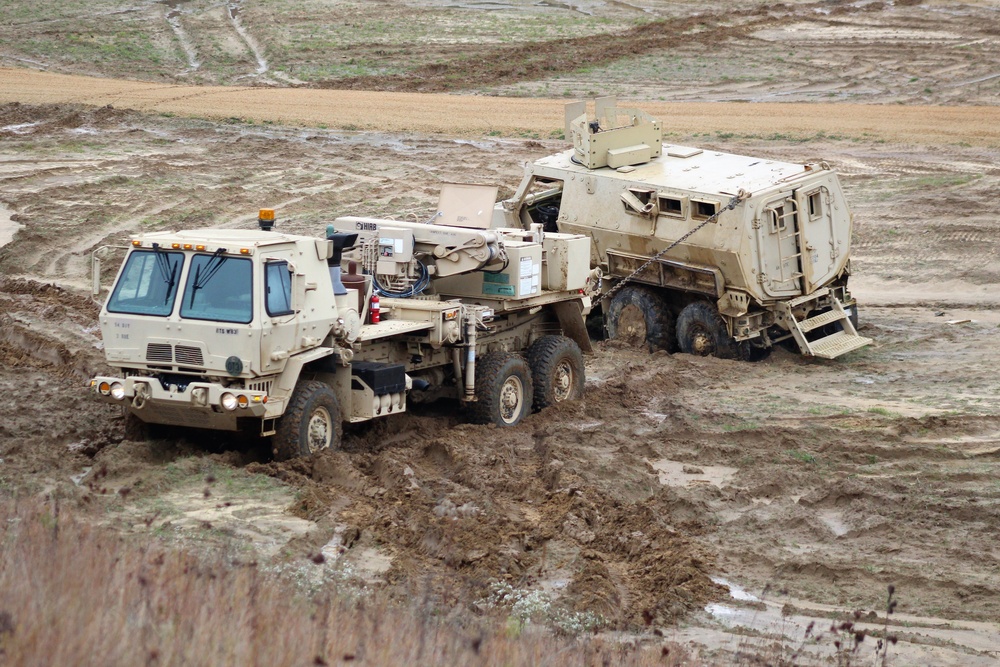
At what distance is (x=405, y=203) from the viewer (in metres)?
25.6

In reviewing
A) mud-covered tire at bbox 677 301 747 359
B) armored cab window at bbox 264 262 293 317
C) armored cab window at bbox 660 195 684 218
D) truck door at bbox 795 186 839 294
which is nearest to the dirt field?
mud-covered tire at bbox 677 301 747 359

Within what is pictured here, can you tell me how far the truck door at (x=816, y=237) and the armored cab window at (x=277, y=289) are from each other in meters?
8.15

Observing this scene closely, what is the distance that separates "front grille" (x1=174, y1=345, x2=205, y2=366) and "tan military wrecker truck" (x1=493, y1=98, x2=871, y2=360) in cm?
701

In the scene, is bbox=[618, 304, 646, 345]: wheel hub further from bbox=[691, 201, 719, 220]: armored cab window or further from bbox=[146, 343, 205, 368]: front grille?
bbox=[146, 343, 205, 368]: front grille

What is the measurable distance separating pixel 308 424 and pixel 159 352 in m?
1.28

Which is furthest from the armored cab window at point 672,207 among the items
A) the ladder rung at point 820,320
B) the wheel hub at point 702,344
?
the ladder rung at point 820,320

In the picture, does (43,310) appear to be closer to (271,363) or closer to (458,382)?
(458,382)

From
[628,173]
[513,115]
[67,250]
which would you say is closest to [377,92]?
[513,115]

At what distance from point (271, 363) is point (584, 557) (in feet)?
9.45

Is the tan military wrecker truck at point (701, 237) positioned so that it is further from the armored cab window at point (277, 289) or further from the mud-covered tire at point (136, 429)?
the mud-covered tire at point (136, 429)

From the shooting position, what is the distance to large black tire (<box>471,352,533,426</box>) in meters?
13.7

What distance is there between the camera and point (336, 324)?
11.8 meters

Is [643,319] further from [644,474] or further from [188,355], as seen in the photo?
[188,355]

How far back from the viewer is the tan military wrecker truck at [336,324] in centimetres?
1095
